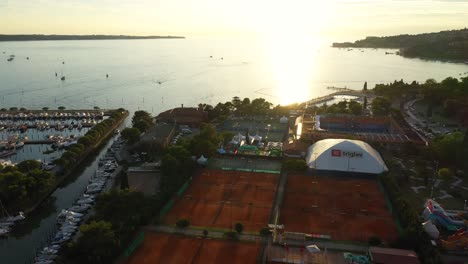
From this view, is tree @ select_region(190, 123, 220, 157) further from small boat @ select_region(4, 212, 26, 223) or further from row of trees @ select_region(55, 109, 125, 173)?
small boat @ select_region(4, 212, 26, 223)

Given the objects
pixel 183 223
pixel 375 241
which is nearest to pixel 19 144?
pixel 183 223

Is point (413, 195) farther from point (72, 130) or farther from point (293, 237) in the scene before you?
point (72, 130)

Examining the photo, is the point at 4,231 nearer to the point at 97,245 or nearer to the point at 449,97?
the point at 97,245

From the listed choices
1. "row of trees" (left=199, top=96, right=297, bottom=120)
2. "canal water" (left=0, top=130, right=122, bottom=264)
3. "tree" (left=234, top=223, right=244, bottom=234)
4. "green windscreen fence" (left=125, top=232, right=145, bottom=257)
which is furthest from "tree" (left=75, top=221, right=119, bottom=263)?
"row of trees" (left=199, top=96, right=297, bottom=120)

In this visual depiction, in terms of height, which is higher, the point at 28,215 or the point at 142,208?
the point at 142,208

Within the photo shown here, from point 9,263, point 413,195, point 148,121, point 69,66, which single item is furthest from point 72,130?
point 69,66
